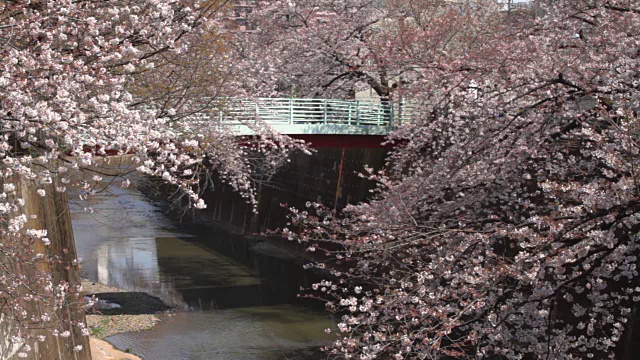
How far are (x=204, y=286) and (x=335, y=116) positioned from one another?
22.7ft

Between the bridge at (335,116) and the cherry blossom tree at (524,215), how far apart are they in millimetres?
4917

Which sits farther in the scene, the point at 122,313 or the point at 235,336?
the point at 122,313

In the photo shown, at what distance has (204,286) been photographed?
80.6 feet

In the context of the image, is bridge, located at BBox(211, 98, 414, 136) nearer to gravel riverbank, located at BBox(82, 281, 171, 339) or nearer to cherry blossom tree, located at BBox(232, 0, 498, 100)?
cherry blossom tree, located at BBox(232, 0, 498, 100)

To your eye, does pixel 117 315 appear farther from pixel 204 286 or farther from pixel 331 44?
pixel 331 44

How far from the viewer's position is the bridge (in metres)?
21.8

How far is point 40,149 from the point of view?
938 centimetres

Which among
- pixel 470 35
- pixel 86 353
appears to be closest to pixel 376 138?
pixel 470 35

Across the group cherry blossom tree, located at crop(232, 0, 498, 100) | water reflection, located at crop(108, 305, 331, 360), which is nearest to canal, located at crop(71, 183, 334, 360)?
water reflection, located at crop(108, 305, 331, 360)

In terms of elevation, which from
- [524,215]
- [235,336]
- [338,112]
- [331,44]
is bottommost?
[235,336]

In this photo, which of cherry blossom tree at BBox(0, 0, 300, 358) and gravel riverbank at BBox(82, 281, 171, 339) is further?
gravel riverbank at BBox(82, 281, 171, 339)

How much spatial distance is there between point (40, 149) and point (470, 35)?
21509 mm

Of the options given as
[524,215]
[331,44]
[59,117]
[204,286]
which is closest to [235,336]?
[204,286]

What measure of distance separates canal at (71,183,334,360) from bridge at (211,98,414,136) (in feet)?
16.6
